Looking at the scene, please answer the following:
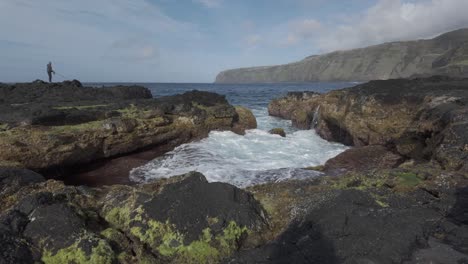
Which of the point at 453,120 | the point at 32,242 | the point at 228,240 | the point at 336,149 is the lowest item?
the point at 336,149

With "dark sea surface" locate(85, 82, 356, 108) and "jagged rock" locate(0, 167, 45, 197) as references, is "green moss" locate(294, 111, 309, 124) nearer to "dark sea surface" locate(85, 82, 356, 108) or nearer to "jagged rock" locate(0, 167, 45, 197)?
"dark sea surface" locate(85, 82, 356, 108)

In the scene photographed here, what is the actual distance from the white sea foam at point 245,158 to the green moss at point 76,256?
655 centimetres

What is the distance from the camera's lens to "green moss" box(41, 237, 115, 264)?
436 cm

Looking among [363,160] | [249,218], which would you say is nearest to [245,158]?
[363,160]

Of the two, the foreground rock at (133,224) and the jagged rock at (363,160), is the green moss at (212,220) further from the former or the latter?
the jagged rock at (363,160)

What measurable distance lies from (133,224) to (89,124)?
10284mm

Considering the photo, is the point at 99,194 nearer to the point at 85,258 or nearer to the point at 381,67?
the point at 85,258

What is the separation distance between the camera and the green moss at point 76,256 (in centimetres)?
436

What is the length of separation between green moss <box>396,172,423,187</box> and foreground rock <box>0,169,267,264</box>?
10.7ft

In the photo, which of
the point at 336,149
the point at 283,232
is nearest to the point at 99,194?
the point at 283,232

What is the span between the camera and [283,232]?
17.5 ft

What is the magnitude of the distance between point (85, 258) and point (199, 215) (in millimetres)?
1833

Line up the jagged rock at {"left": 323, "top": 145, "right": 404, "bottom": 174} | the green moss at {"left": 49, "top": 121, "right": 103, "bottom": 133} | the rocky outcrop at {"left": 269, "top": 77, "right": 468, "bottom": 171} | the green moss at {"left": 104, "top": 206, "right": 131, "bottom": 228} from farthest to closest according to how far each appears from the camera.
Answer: the green moss at {"left": 49, "top": 121, "right": 103, "bottom": 133}
the jagged rock at {"left": 323, "top": 145, "right": 404, "bottom": 174}
the rocky outcrop at {"left": 269, "top": 77, "right": 468, "bottom": 171}
the green moss at {"left": 104, "top": 206, "right": 131, "bottom": 228}

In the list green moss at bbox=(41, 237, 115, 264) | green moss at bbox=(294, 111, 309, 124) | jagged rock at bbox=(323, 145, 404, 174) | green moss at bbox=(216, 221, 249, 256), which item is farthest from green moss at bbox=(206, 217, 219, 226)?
green moss at bbox=(294, 111, 309, 124)
